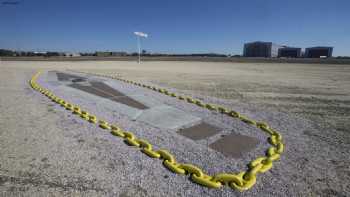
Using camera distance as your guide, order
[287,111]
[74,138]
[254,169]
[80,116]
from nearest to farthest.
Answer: [254,169], [74,138], [80,116], [287,111]

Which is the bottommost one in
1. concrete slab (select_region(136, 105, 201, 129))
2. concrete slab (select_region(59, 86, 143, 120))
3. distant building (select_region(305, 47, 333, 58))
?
concrete slab (select_region(136, 105, 201, 129))

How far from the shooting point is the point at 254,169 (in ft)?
9.02

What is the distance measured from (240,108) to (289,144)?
2.38 metres

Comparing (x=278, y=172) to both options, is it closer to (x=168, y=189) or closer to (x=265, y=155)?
(x=265, y=155)

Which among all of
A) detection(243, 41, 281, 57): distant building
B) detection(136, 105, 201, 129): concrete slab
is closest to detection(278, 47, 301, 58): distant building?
detection(243, 41, 281, 57): distant building

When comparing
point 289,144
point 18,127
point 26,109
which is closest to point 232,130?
point 289,144

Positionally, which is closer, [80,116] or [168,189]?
[168,189]

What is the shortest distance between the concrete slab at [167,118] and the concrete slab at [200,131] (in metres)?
0.24

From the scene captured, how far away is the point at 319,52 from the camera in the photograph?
81.5m

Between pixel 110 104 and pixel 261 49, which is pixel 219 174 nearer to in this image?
pixel 110 104

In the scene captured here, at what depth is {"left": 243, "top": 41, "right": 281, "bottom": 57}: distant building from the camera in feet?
301

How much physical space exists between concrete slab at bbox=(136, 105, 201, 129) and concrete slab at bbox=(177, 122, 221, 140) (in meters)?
0.24

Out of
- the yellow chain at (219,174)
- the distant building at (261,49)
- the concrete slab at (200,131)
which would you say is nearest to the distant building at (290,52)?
the distant building at (261,49)

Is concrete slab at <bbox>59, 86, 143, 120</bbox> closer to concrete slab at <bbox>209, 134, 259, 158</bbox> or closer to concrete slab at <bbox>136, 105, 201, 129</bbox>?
concrete slab at <bbox>136, 105, 201, 129</bbox>
